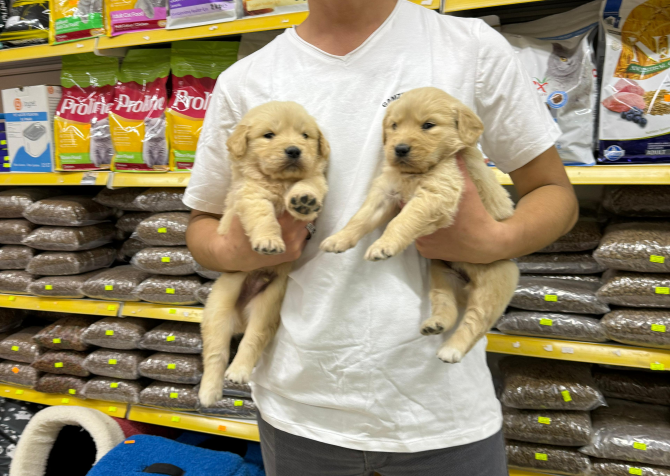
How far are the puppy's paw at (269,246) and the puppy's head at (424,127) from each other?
9.0 inches

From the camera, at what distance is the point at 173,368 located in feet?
6.68

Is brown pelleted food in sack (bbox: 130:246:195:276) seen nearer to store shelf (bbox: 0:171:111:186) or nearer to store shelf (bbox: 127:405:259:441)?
store shelf (bbox: 0:171:111:186)

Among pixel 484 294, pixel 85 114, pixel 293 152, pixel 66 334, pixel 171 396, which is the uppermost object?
pixel 293 152

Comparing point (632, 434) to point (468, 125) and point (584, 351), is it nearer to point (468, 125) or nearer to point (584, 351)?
point (584, 351)

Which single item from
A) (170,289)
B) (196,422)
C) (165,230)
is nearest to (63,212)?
(165,230)

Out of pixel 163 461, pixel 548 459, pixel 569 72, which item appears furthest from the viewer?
pixel 163 461

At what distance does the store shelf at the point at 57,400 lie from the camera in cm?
217

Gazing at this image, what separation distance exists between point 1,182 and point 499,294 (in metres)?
2.42

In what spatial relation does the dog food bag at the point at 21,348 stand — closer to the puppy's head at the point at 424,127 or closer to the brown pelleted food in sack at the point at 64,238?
the brown pelleted food in sack at the point at 64,238

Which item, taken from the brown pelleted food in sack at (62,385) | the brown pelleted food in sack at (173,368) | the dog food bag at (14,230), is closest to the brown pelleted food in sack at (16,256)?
the dog food bag at (14,230)

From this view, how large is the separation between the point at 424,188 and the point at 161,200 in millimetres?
1604

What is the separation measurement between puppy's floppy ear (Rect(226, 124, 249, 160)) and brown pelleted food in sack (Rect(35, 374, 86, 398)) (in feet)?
6.32

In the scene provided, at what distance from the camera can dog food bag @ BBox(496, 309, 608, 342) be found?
1487 mm

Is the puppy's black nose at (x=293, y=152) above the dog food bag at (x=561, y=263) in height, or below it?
above
